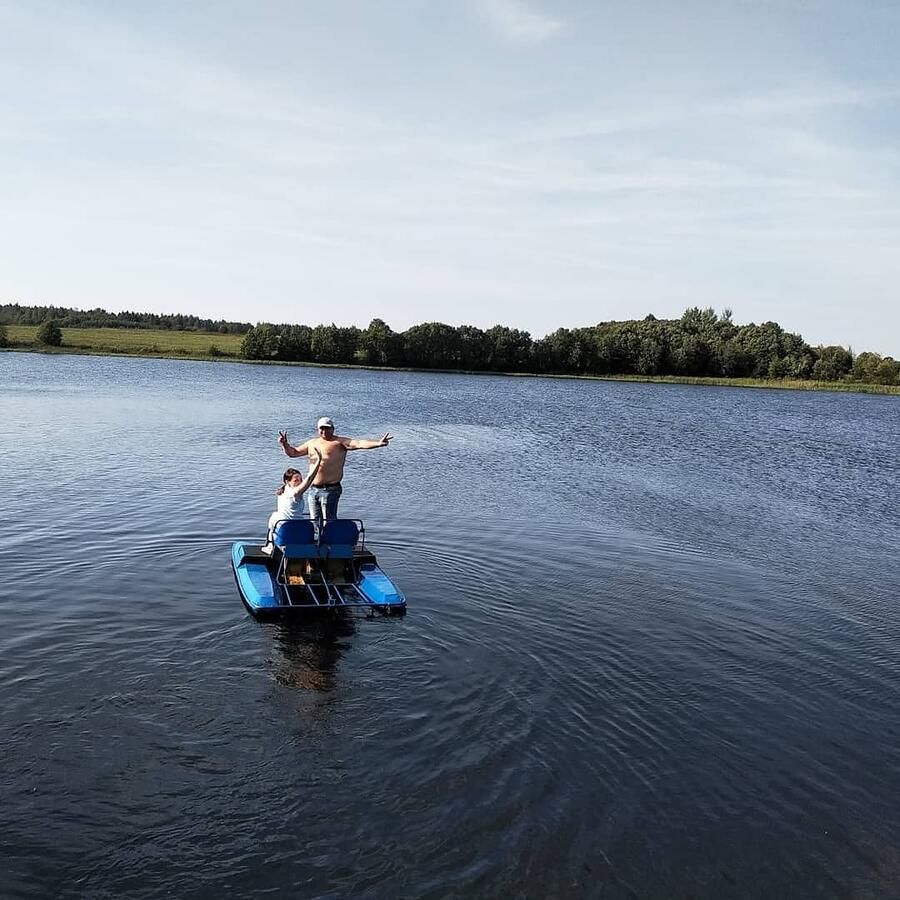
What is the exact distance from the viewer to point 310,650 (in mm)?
11961

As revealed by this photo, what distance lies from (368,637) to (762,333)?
139 metres

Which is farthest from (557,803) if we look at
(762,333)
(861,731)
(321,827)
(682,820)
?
(762,333)

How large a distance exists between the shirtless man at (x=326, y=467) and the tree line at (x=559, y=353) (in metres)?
112

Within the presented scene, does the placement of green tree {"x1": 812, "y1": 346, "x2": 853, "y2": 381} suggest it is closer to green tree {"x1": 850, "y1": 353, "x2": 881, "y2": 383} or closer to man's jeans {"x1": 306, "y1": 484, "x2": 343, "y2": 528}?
green tree {"x1": 850, "y1": 353, "x2": 881, "y2": 383}

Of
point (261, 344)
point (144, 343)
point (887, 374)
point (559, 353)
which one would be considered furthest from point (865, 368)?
point (144, 343)

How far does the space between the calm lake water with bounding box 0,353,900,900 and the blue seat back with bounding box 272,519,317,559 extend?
1217 mm

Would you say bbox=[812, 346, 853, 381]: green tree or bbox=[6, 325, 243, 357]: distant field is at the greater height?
bbox=[812, 346, 853, 381]: green tree

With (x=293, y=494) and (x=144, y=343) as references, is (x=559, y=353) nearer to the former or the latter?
(x=144, y=343)

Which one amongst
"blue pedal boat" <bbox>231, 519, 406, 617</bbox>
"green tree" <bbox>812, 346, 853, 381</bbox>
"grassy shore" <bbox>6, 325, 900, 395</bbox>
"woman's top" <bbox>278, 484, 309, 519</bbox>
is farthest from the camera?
"green tree" <bbox>812, 346, 853, 381</bbox>

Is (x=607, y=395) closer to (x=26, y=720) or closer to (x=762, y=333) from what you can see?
(x=762, y=333)

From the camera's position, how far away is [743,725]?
10500mm

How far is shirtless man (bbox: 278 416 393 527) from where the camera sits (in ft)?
47.6

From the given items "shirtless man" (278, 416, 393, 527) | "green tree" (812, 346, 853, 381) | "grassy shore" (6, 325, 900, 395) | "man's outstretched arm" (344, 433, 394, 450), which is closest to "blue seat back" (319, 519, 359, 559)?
"shirtless man" (278, 416, 393, 527)

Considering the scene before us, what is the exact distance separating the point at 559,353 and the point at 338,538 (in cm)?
11793
